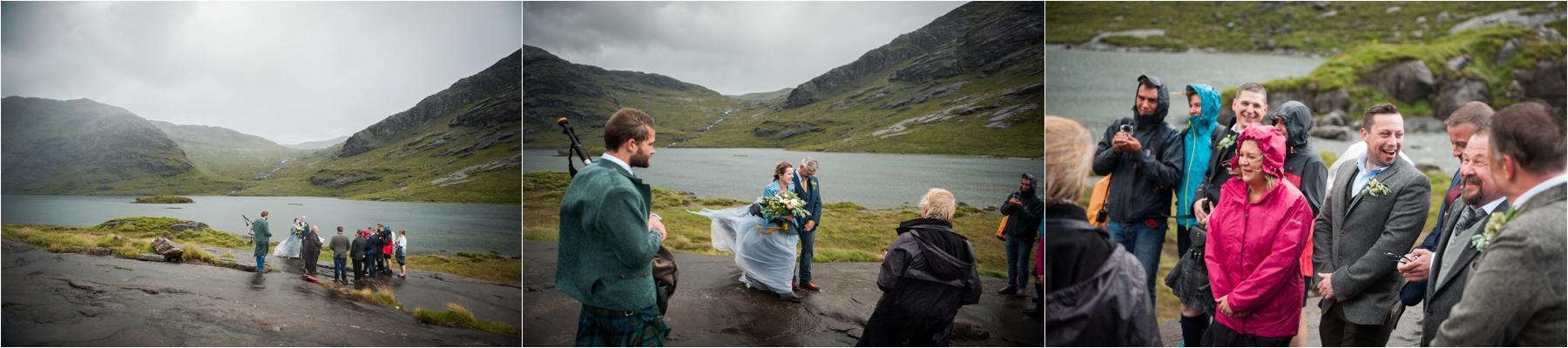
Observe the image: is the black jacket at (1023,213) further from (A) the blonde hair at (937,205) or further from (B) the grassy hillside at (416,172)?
(B) the grassy hillside at (416,172)

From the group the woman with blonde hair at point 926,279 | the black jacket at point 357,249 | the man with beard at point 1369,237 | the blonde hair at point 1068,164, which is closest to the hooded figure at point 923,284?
the woman with blonde hair at point 926,279

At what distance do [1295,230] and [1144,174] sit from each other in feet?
2.80

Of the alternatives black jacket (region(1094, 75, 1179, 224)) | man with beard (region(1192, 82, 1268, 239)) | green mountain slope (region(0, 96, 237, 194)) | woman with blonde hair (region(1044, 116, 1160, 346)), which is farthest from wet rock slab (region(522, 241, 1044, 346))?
green mountain slope (region(0, 96, 237, 194))

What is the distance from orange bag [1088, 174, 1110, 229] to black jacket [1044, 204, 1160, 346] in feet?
4.27

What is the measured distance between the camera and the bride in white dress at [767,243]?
642 cm

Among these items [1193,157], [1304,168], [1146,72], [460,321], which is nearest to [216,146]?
[460,321]

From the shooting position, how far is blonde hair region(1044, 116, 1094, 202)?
4047 mm

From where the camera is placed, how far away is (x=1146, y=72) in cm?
611

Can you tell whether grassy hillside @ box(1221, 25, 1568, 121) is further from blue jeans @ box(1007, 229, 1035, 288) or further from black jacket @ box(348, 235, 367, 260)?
black jacket @ box(348, 235, 367, 260)

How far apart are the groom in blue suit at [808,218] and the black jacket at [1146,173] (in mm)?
1779

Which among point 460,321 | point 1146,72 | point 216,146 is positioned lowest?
point 460,321

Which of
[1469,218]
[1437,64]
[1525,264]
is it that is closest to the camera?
[1525,264]

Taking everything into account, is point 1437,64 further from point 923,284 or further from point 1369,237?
point 923,284

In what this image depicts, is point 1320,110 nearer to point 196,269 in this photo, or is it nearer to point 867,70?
point 867,70
